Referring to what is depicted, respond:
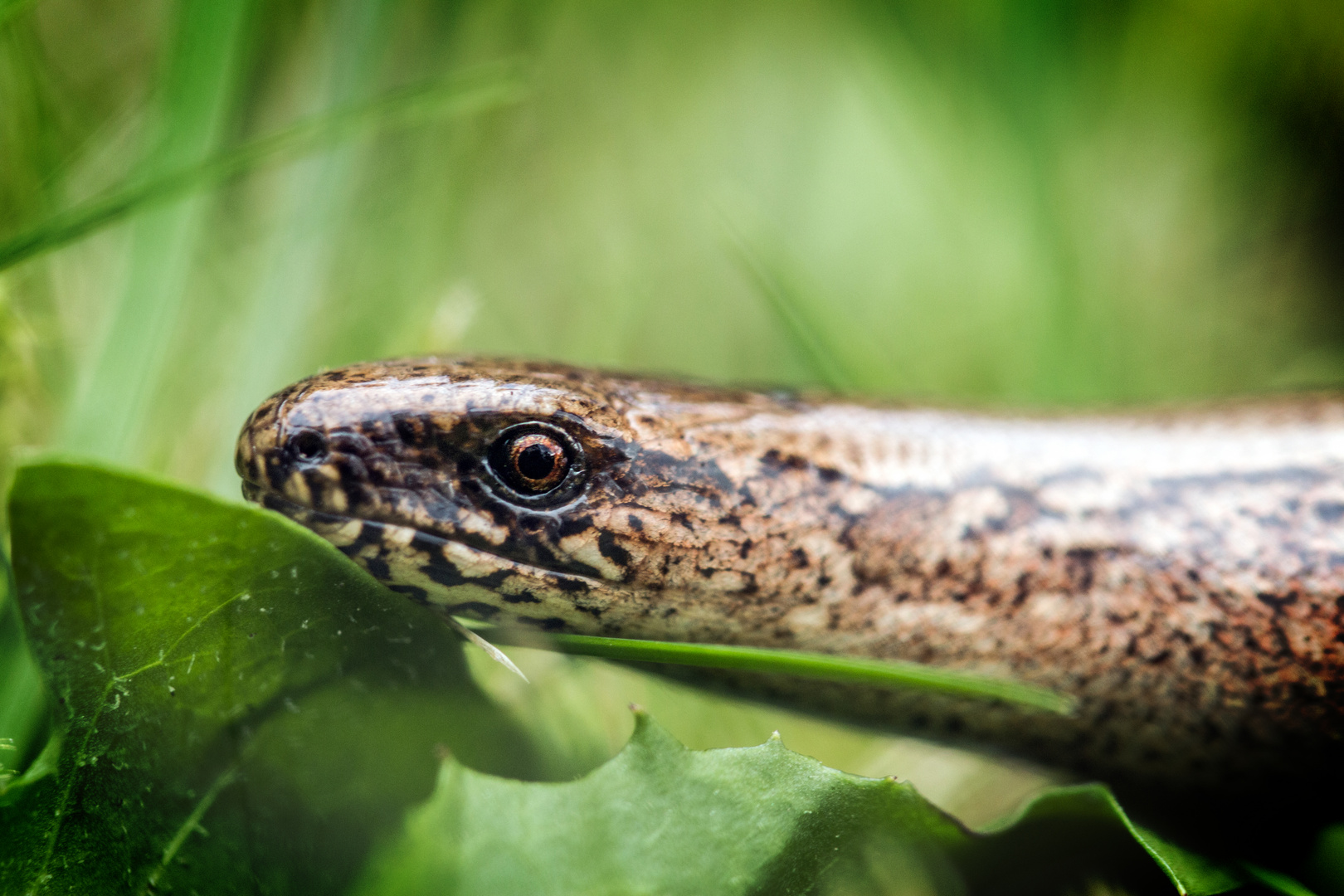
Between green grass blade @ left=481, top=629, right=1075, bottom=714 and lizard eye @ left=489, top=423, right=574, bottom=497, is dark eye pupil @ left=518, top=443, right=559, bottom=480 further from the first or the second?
green grass blade @ left=481, top=629, right=1075, bottom=714

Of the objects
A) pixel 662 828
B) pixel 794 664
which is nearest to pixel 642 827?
pixel 662 828

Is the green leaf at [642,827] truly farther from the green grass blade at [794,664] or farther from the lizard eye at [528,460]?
the lizard eye at [528,460]

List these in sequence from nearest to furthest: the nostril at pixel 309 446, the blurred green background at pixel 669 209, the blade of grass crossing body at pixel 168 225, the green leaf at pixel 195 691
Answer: the green leaf at pixel 195 691, the nostril at pixel 309 446, the blade of grass crossing body at pixel 168 225, the blurred green background at pixel 669 209

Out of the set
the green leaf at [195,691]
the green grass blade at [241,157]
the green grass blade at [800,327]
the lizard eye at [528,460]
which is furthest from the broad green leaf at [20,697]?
the green grass blade at [800,327]

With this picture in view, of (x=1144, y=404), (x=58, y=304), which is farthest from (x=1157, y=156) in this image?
(x=58, y=304)

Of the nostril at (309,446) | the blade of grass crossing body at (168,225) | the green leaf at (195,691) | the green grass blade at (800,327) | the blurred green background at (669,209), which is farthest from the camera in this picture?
the green grass blade at (800,327)

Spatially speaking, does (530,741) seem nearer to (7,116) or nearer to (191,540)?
(191,540)

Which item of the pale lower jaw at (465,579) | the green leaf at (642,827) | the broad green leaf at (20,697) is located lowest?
the broad green leaf at (20,697)
